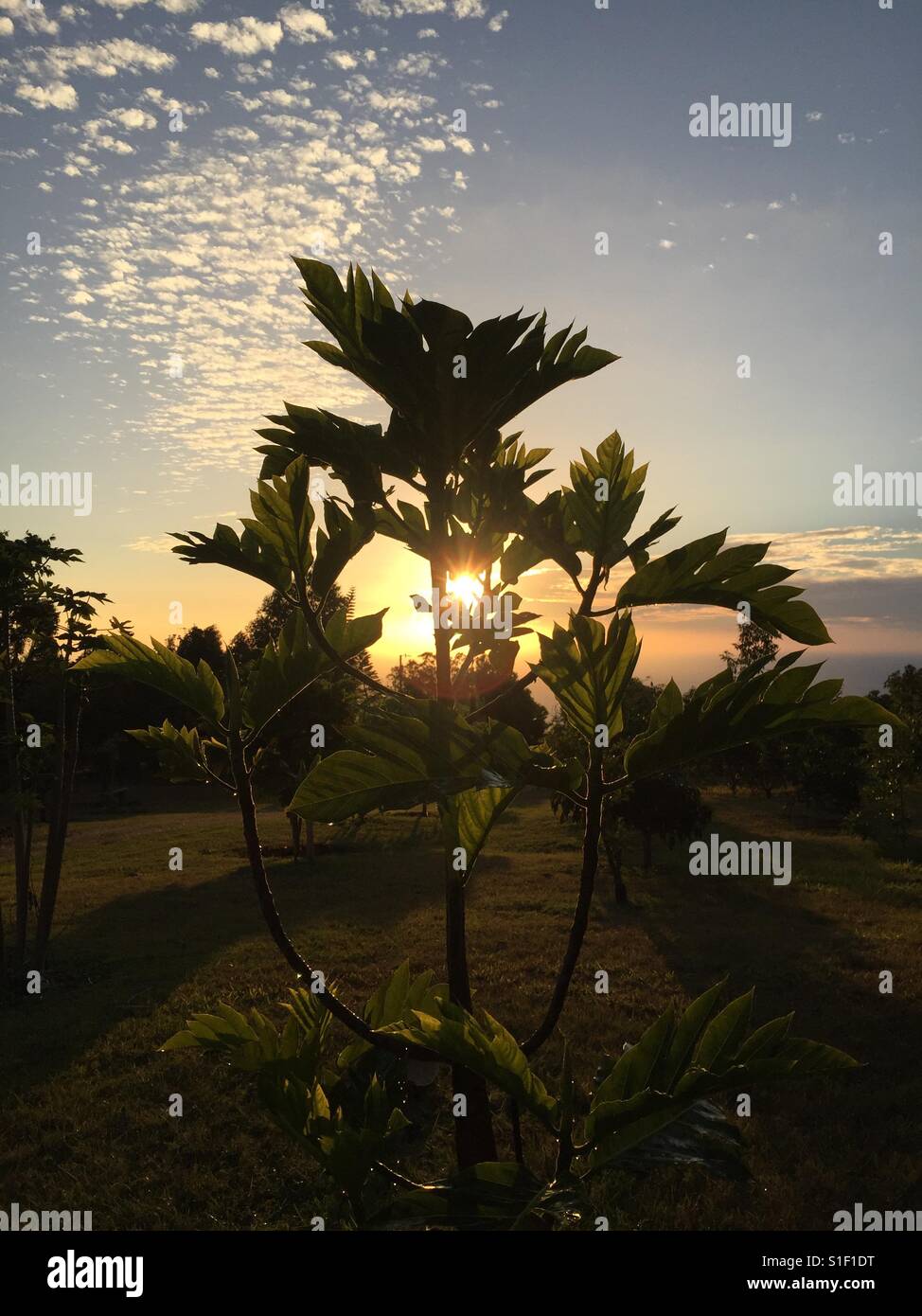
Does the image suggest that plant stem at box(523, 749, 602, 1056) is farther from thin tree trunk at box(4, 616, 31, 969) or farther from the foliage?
thin tree trunk at box(4, 616, 31, 969)

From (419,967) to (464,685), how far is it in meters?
9.27

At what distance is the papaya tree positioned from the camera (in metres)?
1.50

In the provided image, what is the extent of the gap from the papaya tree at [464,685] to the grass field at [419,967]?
0.26 meters

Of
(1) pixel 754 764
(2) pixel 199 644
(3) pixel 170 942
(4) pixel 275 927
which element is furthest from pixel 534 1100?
(2) pixel 199 644

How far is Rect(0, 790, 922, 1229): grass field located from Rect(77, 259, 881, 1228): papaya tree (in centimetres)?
26

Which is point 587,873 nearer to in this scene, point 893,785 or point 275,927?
point 275,927

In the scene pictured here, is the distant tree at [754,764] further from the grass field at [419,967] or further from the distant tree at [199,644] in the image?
the distant tree at [199,644]

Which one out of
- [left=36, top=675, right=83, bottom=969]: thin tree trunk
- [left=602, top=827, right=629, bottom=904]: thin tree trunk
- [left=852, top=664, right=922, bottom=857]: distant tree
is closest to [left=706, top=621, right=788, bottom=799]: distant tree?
[left=852, top=664, right=922, bottom=857]: distant tree

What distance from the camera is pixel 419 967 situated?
1050 cm

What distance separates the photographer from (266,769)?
19.6 metres

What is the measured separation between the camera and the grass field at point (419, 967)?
561 cm

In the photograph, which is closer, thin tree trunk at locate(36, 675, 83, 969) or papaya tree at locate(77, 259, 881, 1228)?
papaya tree at locate(77, 259, 881, 1228)
